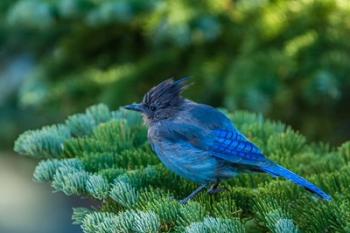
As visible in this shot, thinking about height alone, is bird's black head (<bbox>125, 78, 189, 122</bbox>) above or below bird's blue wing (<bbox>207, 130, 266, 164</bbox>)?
above

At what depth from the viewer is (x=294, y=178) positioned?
194 cm

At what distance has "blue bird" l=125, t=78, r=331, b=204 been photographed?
2.11 m

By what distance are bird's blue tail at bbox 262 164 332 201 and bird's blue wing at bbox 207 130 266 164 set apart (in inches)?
1.8

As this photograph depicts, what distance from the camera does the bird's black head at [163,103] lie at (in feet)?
7.73

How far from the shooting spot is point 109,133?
2258mm

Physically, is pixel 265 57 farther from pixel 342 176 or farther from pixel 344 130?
pixel 342 176

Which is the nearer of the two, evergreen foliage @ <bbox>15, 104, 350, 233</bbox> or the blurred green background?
evergreen foliage @ <bbox>15, 104, 350, 233</bbox>

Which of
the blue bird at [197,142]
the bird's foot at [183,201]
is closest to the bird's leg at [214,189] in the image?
the blue bird at [197,142]

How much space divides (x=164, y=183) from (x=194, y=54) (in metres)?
1.32

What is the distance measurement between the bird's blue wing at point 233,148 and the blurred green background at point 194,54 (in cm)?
62

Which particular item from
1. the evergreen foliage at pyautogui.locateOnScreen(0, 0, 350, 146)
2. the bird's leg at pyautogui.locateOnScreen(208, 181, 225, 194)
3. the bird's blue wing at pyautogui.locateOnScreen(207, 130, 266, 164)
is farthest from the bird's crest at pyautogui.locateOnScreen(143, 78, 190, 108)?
the evergreen foliage at pyautogui.locateOnScreen(0, 0, 350, 146)

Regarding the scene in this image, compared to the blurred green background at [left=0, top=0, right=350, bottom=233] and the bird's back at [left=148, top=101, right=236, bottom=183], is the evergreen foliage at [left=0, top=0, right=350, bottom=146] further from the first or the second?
the bird's back at [left=148, top=101, right=236, bottom=183]

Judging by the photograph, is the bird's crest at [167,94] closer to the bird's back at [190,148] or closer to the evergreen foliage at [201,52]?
the bird's back at [190,148]

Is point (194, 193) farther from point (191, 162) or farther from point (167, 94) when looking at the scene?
point (167, 94)
